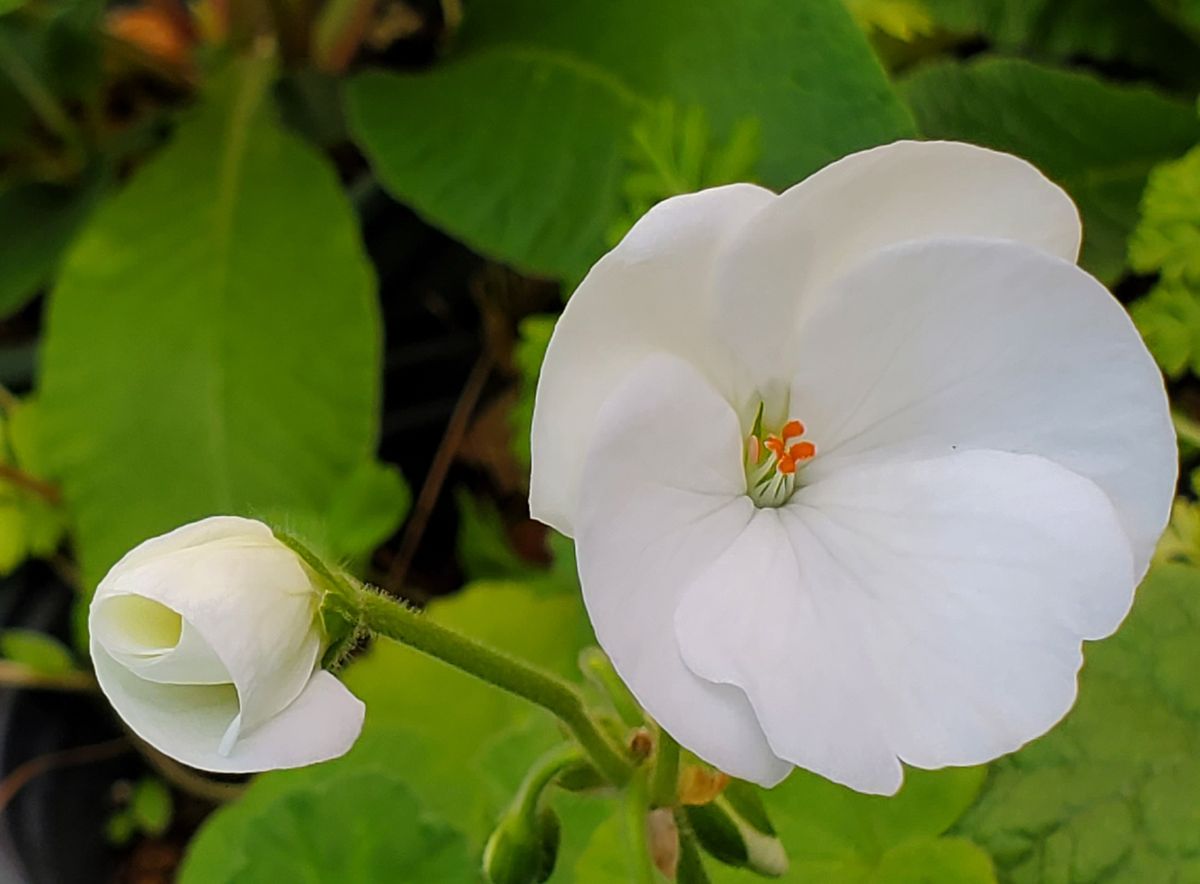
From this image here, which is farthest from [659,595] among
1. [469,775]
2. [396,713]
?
[396,713]

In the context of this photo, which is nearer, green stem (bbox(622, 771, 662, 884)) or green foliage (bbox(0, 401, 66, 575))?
green stem (bbox(622, 771, 662, 884))

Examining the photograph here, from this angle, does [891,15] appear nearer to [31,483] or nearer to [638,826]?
[638,826]

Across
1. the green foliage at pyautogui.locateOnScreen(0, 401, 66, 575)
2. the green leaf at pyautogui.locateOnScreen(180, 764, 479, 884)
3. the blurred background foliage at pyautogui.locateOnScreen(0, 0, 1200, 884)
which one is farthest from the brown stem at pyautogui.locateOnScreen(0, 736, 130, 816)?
the green leaf at pyautogui.locateOnScreen(180, 764, 479, 884)

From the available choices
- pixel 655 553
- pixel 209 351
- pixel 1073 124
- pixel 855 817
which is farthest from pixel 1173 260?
pixel 209 351

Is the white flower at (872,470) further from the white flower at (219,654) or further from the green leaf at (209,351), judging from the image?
the green leaf at (209,351)

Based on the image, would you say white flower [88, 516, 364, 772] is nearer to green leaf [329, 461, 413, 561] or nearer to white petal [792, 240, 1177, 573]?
white petal [792, 240, 1177, 573]

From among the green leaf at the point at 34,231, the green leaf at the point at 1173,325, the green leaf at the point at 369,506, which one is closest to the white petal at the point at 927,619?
the green leaf at the point at 1173,325
